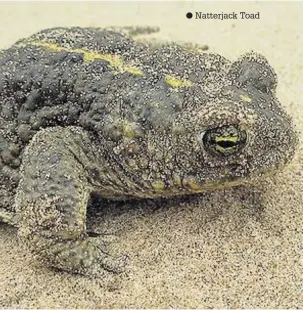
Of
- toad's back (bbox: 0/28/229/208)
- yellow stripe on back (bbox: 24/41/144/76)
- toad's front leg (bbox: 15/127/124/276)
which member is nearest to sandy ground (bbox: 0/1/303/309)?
toad's front leg (bbox: 15/127/124/276)

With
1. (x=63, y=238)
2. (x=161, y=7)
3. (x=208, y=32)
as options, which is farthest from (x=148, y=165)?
(x=161, y=7)

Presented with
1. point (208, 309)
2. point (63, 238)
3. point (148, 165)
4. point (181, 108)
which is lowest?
point (208, 309)

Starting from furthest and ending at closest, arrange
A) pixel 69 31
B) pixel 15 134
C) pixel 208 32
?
1. pixel 208 32
2. pixel 69 31
3. pixel 15 134

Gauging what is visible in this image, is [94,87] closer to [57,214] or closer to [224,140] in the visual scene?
[57,214]

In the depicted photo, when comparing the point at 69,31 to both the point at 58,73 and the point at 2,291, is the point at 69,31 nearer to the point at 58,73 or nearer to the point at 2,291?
the point at 58,73

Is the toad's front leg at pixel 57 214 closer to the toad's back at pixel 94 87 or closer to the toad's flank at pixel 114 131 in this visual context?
the toad's flank at pixel 114 131

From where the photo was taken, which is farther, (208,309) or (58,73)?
(58,73)

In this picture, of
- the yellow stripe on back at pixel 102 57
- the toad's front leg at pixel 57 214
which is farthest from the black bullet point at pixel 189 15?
the toad's front leg at pixel 57 214

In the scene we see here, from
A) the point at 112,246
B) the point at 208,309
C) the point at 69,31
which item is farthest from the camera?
the point at 69,31
